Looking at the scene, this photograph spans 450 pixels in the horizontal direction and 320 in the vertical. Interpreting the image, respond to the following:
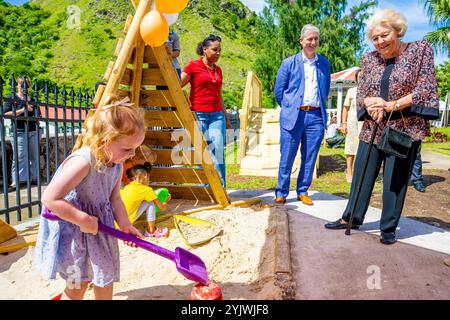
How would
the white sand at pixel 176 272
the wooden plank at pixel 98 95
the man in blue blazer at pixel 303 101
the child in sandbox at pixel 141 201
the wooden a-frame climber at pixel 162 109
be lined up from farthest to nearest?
the man in blue blazer at pixel 303 101 < the child in sandbox at pixel 141 201 < the wooden a-frame climber at pixel 162 109 < the wooden plank at pixel 98 95 < the white sand at pixel 176 272

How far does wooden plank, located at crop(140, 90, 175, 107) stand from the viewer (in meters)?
3.90

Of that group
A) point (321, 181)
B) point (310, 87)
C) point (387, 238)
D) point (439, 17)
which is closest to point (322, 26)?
point (439, 17)

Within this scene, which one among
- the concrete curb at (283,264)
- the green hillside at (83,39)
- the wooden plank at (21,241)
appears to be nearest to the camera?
the concrete curb at (283,264)

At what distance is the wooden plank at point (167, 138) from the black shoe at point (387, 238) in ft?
7.67

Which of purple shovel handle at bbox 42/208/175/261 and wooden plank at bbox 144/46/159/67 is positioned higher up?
wooden plank at bbox 144/46/159/67

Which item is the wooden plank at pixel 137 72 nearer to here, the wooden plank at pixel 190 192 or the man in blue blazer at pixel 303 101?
the wooden plank at pixel 190 192

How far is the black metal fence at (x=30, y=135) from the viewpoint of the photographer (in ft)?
12.2

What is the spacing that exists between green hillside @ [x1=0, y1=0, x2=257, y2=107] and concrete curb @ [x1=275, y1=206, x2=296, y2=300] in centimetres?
4363

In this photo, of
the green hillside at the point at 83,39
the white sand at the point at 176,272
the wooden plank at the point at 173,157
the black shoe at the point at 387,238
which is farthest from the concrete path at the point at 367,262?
the green hillside at the point at 83,39

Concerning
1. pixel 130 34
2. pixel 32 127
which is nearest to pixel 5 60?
pixel 32 127

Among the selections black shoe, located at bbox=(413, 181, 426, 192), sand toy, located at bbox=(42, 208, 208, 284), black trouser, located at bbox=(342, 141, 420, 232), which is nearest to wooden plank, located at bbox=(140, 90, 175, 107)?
black trouser, located at bbox=(342, 141, 420, 232)

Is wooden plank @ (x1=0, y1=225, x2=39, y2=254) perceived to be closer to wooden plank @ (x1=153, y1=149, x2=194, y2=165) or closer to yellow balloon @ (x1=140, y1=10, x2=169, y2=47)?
wooden plank @ (x1=153, y1=149, x2=194, y2=165)

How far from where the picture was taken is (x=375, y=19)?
2.90m

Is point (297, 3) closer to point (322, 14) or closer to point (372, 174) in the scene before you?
point (322, 14)
